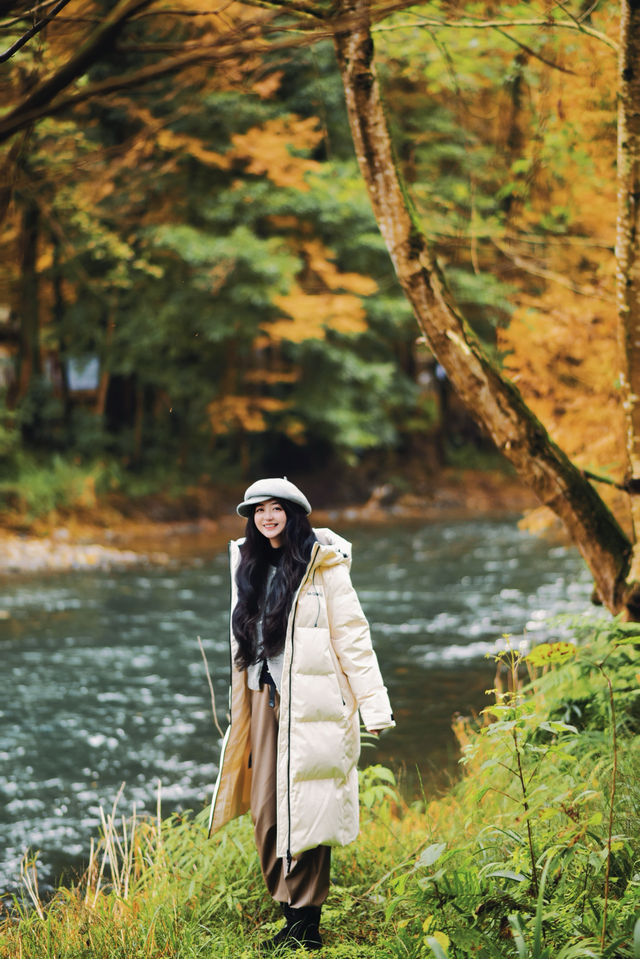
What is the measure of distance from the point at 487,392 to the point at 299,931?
241 centimetres

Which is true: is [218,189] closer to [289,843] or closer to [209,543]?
[209,543]

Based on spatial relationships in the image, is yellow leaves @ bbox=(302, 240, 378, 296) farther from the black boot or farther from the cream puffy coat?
the black boot

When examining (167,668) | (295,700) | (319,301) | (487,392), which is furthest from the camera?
(319,301)

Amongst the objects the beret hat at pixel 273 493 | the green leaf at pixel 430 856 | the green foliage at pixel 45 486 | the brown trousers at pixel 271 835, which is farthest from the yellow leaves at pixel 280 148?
the green leaf at pixel 430 856

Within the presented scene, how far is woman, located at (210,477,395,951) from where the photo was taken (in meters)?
3.07

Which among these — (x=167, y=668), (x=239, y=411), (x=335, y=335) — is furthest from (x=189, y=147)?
(x=167, y=668)

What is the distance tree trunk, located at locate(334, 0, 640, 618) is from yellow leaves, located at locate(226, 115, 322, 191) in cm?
1263

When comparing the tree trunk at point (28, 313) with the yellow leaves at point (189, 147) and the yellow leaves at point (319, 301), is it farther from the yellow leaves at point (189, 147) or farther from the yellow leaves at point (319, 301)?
Result: the yellow leaves at point (319, 301)

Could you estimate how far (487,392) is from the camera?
14.1ft

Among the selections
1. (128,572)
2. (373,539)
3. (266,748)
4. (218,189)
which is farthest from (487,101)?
(266,748)

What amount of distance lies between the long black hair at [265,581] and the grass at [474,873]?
0.77 m

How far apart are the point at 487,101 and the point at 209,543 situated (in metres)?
8.16

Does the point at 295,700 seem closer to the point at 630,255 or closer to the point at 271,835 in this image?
the point at 271,835

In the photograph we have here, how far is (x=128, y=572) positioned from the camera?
13.2m
